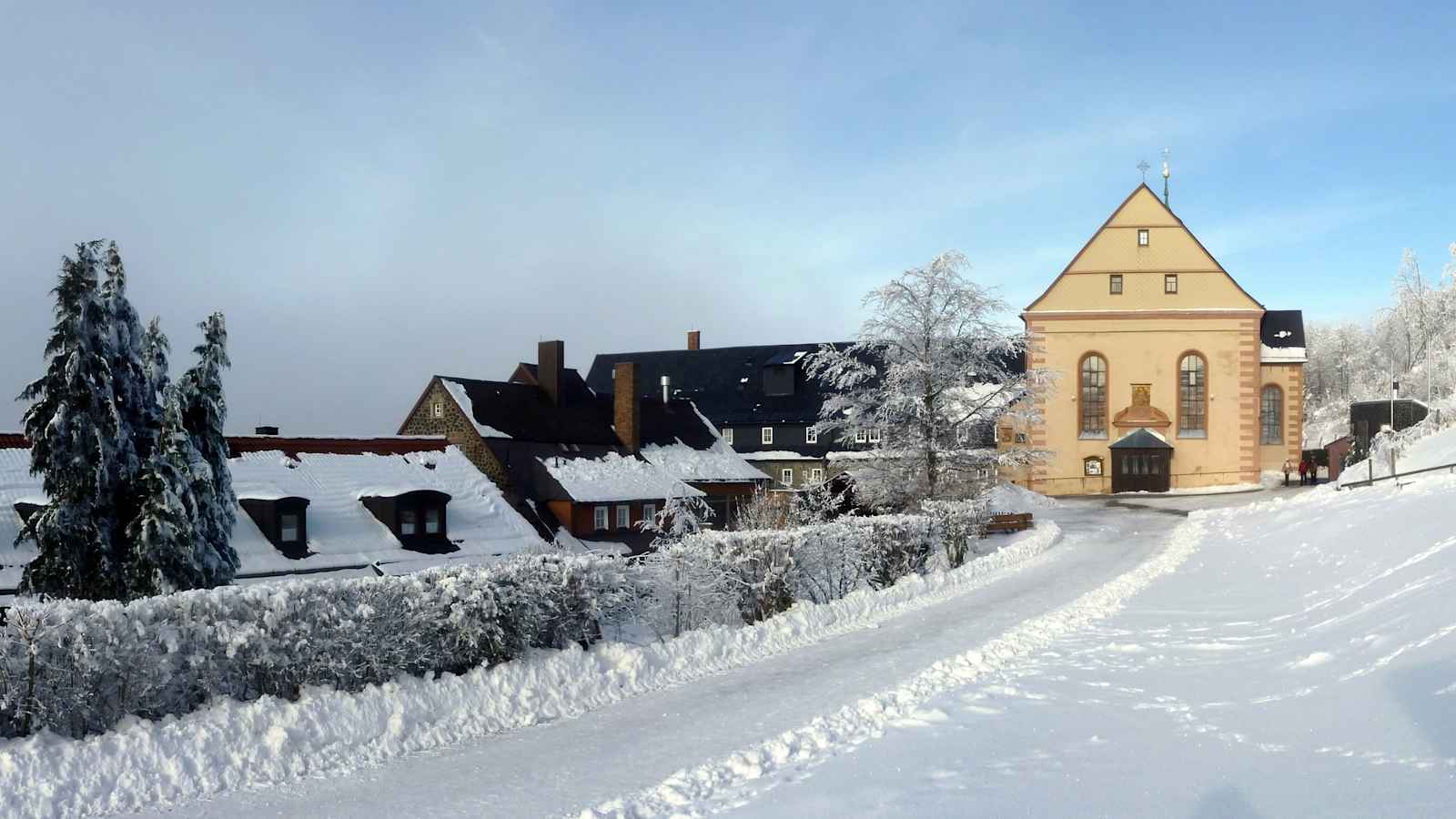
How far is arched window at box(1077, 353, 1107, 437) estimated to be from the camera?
61.2 m

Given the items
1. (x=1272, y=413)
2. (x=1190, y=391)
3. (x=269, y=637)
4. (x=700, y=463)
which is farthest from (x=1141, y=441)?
(x=269, y=637)

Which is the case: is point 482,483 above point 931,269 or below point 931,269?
below

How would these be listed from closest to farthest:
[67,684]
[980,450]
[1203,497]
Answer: [67,684] → [980,450] → [1203,497]

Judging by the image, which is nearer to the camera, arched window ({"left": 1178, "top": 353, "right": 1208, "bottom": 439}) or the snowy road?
the snowy road

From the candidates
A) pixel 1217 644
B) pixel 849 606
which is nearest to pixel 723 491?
pixel 849 606

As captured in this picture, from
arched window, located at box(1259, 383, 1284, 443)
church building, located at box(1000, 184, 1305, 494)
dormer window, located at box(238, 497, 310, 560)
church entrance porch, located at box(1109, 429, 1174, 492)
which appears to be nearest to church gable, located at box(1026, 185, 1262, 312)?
Answer: church building, located at box(1000, 184, 1305, 494)

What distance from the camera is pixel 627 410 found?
170 ft

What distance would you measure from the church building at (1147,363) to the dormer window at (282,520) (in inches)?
1522

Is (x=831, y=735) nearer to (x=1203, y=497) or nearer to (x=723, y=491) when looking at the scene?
(x=723, y=491)

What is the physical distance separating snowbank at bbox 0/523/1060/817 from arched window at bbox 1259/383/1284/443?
55809 mm

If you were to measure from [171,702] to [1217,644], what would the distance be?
489 inches

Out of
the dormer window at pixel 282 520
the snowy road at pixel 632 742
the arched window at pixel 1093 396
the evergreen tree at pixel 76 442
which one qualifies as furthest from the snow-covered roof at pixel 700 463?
the snowy road at pixel 632 742

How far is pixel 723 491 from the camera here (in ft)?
176

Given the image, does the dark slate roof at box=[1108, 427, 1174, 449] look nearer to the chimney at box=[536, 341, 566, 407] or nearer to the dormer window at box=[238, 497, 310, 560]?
the chimney at box=[536, 341, 566, 407]
